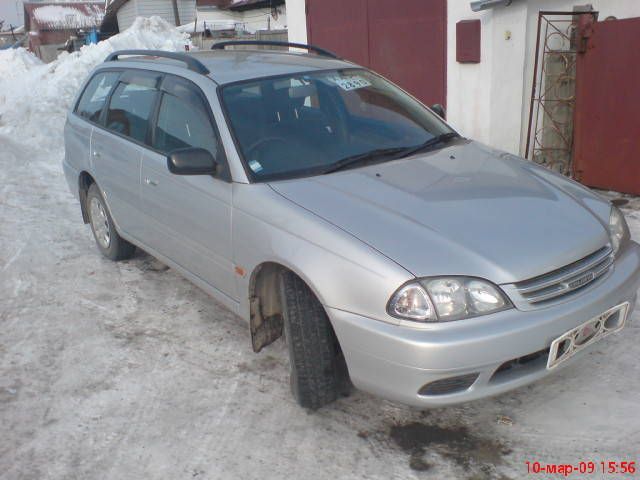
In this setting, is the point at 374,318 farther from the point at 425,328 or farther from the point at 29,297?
the point at 29,297

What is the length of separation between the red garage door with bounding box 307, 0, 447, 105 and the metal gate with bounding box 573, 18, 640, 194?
2362 mm

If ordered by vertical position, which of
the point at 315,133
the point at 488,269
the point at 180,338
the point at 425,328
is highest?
the point at 315,133

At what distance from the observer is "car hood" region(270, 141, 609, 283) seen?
2682 millimetres

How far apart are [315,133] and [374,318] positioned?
→ 144cm

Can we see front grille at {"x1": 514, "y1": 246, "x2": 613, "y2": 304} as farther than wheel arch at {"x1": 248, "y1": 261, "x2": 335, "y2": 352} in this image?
No

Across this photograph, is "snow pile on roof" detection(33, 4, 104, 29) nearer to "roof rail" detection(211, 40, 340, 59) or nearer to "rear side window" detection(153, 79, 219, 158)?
"roof rail" detection(211, 40, 340, 59)

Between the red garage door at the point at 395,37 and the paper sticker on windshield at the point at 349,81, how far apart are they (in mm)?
4636

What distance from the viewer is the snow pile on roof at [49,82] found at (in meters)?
11.4

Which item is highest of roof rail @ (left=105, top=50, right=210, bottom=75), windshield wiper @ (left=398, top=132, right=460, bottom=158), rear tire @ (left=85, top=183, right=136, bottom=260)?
roof rail @ (left=105, top=50, right=210, bottom=75)

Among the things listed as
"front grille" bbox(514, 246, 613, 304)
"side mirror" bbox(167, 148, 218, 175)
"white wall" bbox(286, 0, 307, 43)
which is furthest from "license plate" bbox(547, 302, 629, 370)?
"white wall" bbox(286, 0, 307, 43)

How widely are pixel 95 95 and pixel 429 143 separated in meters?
2.97

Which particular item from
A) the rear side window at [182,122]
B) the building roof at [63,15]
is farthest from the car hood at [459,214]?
the building roof at [63,15]

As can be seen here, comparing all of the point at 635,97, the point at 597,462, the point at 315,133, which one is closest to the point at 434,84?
the point at 635,97

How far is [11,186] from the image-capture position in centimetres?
809
